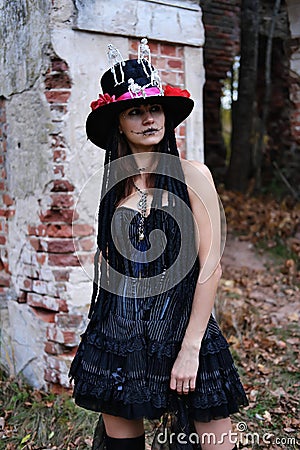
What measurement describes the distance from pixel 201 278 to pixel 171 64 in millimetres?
2122

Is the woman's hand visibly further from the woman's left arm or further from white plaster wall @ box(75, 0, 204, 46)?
white plaster wall @ box(75, 0, 204, 46)

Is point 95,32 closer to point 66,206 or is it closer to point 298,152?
point 66,206

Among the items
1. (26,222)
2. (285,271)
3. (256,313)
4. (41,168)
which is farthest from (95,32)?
(285,271)

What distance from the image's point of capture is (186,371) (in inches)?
81.7

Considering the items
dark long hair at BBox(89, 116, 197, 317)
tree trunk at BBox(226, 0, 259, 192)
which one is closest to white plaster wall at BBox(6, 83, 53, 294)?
dark long hair at BBox(89, 116, 197, 317)

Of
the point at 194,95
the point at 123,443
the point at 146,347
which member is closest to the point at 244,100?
the point at 194,95

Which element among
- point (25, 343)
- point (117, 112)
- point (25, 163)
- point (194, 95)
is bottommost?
point (25, 343)

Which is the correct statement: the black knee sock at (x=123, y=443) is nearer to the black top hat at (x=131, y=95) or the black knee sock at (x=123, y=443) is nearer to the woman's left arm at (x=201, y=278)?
the woman's left arm at (x=201, y=278)

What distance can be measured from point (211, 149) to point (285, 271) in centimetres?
410

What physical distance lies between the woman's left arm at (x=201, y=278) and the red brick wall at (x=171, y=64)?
5.82ft

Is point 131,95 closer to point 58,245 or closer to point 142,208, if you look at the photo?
point 142,208

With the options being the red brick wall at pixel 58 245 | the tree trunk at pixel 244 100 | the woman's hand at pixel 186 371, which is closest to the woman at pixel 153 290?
the woman's hand at pixel 186 371

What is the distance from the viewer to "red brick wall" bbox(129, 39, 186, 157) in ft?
12.3

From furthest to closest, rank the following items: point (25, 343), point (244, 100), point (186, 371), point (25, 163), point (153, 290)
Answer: point (244, 100)
point (25, 343)
point (25, 163)
point (153, 290)
point (186, 371)
